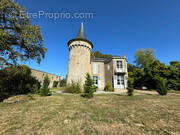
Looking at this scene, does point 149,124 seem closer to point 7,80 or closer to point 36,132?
point 36,132

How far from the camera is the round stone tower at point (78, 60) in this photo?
1193 cm

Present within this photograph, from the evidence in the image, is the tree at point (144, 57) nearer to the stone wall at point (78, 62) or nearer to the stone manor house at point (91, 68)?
the stone manor house at point (91, 68)

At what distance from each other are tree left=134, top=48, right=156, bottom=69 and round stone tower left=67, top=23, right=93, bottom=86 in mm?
20476

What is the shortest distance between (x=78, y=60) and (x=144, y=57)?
22891 mm

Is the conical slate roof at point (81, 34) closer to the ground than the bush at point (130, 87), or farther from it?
farther from it

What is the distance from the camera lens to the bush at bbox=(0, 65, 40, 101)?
17.4 feet

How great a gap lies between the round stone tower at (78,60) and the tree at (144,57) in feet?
67.2

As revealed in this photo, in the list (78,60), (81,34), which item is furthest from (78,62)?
(81,34)

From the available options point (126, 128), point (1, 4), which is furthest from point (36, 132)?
point (1, 4)

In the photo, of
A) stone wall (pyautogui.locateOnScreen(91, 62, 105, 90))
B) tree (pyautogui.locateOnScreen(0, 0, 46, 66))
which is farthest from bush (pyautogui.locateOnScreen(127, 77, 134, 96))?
tree (pyautogui.locateOnScreen(0, 0, 46, 66))

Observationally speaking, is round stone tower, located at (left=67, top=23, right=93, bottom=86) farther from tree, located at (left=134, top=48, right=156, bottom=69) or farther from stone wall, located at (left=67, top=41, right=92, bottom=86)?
tree, located at (left=134, top=48, right=156, bottom=69)

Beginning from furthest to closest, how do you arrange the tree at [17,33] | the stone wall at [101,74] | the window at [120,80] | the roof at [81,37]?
the stone wall at [101,74] < the roof at [81,37] < the window at [120,80] < the tree at [17,33]

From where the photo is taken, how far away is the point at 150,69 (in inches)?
709

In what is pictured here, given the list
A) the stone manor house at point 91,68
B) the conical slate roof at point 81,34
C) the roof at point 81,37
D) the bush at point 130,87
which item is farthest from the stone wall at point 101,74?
the bush at point 130,87
